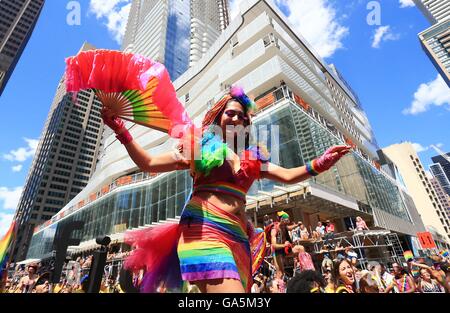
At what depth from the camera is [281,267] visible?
12.4 feet

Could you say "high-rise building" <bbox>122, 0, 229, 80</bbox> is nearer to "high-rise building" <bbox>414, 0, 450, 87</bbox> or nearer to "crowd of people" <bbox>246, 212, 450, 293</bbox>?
"crowd of people" <bbox>246, 212, 450, 293</bbox>

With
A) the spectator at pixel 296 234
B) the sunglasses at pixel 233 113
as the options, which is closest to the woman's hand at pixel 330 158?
the sunglasses at pixel 233 113

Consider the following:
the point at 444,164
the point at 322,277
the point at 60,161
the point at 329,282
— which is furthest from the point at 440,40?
the point at 60,161

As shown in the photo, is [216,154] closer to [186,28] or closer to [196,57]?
[196,57]

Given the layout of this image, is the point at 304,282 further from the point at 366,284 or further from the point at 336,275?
the point at 366,284

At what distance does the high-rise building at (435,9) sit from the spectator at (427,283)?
12736cm

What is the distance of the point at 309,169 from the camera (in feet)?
5.98

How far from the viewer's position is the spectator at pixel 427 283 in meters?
5.53

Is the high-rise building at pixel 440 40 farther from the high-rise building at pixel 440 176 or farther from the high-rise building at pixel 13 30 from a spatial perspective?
the high-rise building at pixel 13 30

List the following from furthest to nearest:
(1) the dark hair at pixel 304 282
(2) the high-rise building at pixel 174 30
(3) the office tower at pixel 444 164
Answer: (3) the office tower at pixel 444 164, (2) the high-rise building at pixel 174 30, (1) the dark hair at pixel 304 282

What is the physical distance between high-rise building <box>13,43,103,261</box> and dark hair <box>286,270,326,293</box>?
97625 millimetres

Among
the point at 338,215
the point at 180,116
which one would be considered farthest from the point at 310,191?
the point at 180,116

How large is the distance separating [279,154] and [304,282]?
50.2ft

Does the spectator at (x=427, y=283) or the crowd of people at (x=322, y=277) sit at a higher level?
the crowd of people at (x=322, y=277)
